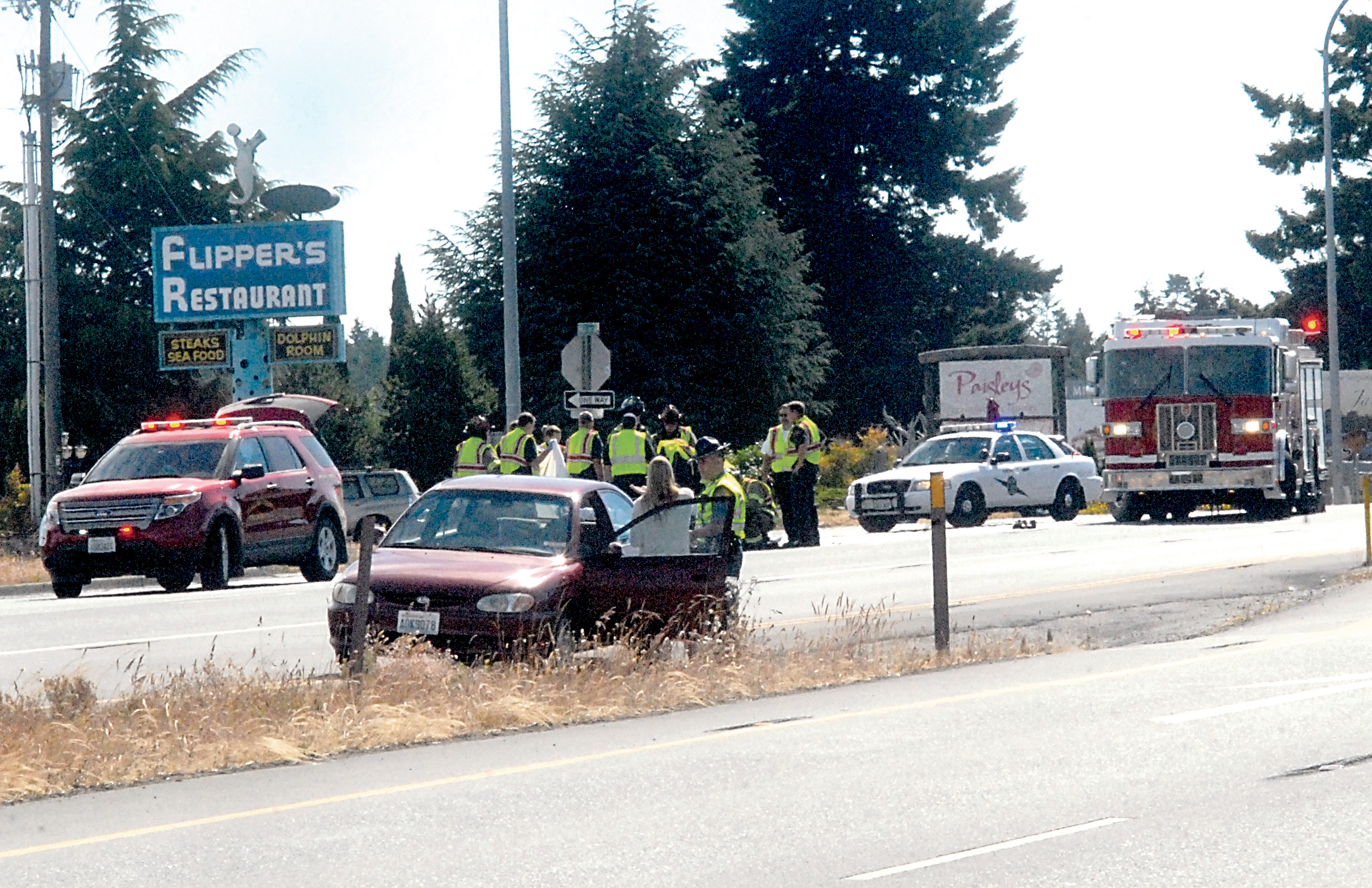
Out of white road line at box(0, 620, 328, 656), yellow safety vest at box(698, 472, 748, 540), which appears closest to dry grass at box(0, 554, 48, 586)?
white road line at box(0, 620, 328, 656)

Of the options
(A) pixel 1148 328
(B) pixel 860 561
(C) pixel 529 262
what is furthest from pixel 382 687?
(C) pixel 529 262

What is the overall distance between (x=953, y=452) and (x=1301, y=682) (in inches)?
823

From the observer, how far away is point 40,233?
33.6 m

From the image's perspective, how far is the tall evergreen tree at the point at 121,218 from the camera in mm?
52000

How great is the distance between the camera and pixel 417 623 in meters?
11.8

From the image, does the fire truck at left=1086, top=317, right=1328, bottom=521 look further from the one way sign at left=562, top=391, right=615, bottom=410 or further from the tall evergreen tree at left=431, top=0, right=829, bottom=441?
the tall evergreen tree at left=431, top=0, right=829, bottom=441

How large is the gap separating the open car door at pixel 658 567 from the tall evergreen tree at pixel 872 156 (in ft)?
156

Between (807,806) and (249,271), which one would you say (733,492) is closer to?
(807,806)

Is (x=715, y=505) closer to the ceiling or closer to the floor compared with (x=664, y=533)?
closer to the ceiling

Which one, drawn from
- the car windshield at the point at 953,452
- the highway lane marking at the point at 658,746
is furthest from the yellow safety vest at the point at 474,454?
the highway lane marking at the point at 658,746

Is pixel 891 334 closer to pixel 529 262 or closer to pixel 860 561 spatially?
pixel 529 262

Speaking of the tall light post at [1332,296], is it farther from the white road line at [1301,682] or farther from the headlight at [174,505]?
the white road line at [1301,682]

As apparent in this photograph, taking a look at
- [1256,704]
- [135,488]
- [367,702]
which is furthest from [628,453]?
[1256,704]

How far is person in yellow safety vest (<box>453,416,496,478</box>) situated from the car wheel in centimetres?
389
